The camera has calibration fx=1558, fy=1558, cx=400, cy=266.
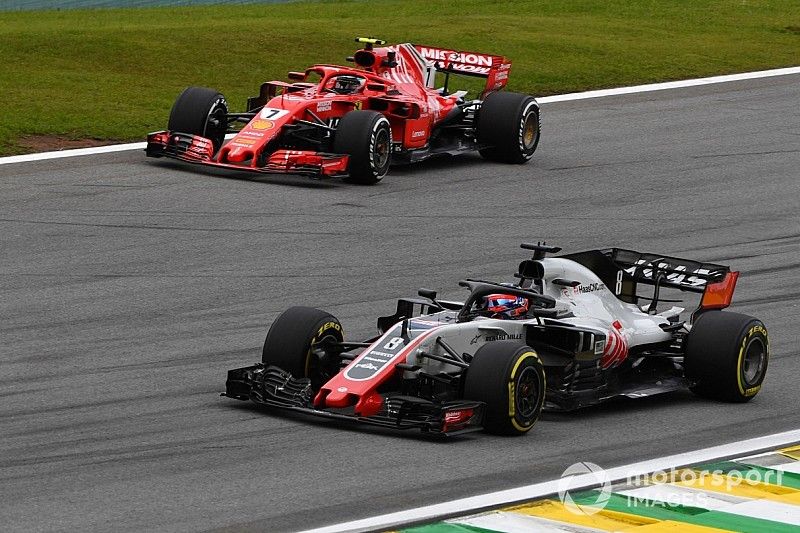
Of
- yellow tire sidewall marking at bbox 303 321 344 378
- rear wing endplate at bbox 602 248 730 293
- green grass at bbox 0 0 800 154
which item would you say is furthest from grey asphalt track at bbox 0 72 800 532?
green grass at bbox 0 0 800 154

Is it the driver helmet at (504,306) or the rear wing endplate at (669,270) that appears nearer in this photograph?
the driver helmet at (504,306)

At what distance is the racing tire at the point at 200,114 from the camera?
20.5 m

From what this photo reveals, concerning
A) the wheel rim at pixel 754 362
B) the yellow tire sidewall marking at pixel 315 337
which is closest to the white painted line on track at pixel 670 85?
the wheel rim at pixel 754 362

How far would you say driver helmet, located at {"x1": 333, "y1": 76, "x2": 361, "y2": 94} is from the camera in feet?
67.9

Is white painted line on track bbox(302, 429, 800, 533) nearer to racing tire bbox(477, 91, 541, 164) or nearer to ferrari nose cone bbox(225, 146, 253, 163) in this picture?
ferrari nose cone bbox(225, 146, 253, 163)

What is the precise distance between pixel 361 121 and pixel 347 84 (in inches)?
51.4

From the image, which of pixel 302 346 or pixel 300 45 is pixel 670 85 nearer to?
pixel 300 45

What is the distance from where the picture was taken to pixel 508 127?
70.8 feet

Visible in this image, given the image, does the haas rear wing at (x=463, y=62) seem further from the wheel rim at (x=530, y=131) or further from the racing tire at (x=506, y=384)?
the racing tire at (x=506, y=384)

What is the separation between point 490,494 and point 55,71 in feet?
61.9

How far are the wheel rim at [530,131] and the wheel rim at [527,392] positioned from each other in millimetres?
11552

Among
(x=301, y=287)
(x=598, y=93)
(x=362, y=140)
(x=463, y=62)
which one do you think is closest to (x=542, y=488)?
(x=301, y=287)

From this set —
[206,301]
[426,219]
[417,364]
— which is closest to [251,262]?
[206,301]

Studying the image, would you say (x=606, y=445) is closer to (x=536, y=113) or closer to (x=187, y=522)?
(x=187, y=522)
